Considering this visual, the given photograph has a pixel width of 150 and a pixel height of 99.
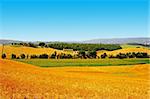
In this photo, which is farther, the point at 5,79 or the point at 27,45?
the point at 27,45

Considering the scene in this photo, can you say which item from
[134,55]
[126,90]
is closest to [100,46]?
[134,55]

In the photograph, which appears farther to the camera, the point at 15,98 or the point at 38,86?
the point at 38,86

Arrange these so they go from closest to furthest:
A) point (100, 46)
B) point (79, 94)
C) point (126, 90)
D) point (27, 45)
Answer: point (79, 94), point (126, 90), point (27, 45), point (100, 46)

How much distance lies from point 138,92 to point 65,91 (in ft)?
15.7

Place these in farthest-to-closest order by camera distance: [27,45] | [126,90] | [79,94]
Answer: [27,45]
[126,90]
[79,94]

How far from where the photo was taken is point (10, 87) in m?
17.1

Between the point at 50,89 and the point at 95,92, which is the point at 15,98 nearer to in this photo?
the point at 50,89

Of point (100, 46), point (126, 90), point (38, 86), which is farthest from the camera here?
point (100, 46)

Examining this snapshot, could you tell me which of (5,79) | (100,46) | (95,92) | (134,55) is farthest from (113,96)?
(100,46)

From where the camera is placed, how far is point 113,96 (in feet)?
56.7

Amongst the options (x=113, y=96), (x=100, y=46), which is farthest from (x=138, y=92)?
(x=100, y=46)

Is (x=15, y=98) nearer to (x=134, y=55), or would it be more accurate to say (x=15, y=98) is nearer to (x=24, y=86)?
(x=24, y=86)

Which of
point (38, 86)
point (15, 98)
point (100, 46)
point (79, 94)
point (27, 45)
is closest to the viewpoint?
point (15, 98)

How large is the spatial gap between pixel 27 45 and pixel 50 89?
74056mm
